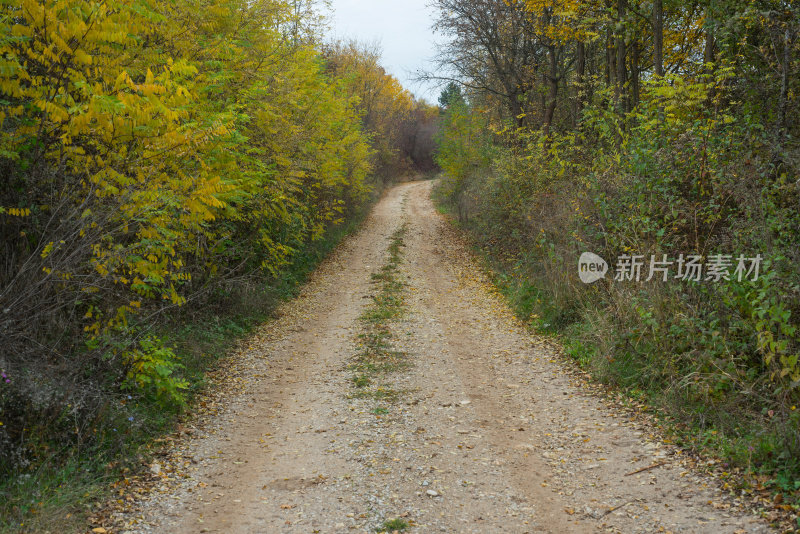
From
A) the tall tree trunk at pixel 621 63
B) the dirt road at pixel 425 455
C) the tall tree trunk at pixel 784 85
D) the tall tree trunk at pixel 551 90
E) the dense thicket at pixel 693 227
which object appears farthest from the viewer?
the tall tree trunk at pixel 551 90

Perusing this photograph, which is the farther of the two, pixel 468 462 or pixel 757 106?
pixel 757 106

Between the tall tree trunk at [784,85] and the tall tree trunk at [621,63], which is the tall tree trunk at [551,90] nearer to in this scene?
the tall tree trunk at [621,63]

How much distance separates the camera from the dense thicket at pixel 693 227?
5.45m

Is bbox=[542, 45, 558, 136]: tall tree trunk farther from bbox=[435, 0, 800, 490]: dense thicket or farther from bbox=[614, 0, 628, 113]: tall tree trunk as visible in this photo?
bbox=[614, 0, 628, 113]: tall tree trunk

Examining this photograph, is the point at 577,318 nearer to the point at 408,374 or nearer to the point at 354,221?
the point at 408,374

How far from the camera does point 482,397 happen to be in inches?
292

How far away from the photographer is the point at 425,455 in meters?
5.83

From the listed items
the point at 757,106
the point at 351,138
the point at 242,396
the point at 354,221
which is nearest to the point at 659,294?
the point at 757,106

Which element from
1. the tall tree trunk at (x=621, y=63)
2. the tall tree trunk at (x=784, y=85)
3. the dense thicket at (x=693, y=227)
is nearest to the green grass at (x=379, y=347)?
the dense thicket at (x=693, y=227)

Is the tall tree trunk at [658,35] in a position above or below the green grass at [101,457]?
above

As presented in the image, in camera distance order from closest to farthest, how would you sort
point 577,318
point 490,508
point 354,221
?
1. point 490,508
2. point 577,318
3. point 354,221

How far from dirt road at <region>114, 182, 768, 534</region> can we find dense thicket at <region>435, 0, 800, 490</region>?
0.74 m

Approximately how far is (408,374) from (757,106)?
633 centimetres

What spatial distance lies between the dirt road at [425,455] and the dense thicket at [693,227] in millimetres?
738
